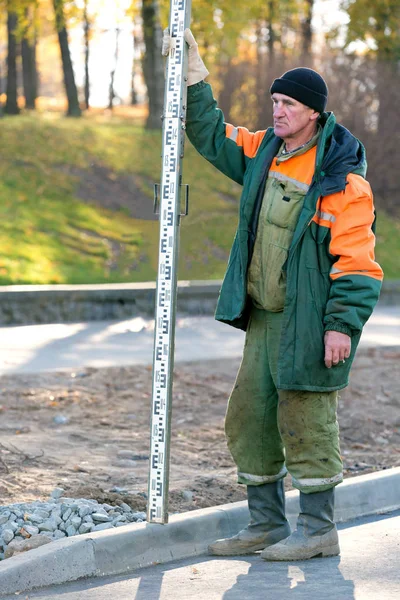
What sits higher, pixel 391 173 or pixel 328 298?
pixel 328 298

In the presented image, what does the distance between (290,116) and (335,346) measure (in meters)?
1.03

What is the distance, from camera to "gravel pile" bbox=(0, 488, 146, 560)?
15.5 ft

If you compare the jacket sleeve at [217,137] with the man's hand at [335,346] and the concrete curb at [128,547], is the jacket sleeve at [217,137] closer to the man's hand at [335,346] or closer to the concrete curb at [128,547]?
the man's hand at [335,346]

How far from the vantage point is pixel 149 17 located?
77.5 ft

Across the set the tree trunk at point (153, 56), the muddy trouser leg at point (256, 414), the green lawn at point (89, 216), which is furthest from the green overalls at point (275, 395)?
the tree trunk at point (153, 56)

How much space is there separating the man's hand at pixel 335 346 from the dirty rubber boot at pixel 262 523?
0.73 meters

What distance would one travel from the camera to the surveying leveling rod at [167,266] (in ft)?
16.1

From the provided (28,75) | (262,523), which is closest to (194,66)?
(262,523)

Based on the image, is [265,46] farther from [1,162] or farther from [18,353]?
[18,353]

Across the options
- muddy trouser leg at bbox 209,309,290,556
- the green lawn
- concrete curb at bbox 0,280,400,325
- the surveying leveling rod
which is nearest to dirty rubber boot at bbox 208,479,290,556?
muddy trouser leg at bbox 209,309,290,556

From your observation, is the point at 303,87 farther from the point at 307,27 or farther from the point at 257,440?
the point at 307,27

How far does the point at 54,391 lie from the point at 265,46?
2600 centimetres

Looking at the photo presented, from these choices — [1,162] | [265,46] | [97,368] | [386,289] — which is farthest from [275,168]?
[265,46]

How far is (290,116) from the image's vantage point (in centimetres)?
489
